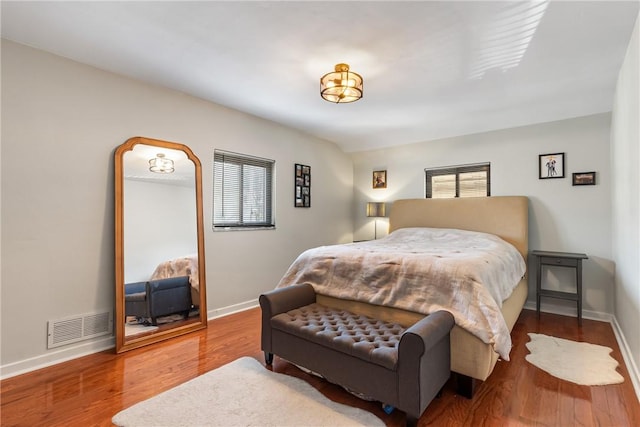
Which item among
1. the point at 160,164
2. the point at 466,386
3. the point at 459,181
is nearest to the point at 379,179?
the point at 459,181

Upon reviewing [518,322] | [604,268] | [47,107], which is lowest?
[518,322]

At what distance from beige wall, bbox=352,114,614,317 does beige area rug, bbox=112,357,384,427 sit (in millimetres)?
3348

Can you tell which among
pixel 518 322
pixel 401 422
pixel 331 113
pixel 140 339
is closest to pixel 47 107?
pixel 140 339

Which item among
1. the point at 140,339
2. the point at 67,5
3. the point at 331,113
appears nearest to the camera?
the point at 67,5

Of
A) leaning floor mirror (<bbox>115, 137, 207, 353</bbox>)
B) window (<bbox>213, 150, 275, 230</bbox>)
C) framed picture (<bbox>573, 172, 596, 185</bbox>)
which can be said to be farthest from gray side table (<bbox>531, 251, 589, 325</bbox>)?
leaning floor mirror (<bbox>115, 137, 207, 353</bbox>)

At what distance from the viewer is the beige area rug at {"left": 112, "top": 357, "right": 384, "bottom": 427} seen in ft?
5.70

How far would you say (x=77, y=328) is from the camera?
8.41 ft

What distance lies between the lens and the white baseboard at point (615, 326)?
6.94ft

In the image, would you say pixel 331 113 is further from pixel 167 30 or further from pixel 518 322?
pixel 518 322

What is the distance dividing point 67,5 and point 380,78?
7.78 ft

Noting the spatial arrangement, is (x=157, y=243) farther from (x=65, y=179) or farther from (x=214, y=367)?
(x=214, y=367)

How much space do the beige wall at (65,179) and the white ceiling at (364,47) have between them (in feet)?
0.73

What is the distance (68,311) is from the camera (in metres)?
2.53

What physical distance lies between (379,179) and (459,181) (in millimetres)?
1347
